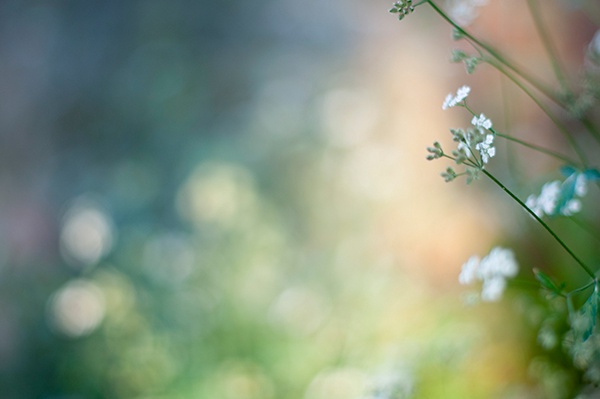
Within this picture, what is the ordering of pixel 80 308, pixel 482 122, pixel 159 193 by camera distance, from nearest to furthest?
1. pixel 482 122
2. pixel 80 308
3. pixel 159 193

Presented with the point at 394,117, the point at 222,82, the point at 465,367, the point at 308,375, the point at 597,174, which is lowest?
the point at 597,174

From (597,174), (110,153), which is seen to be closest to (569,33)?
(597,174)

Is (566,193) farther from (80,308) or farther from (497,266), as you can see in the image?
(80,308)

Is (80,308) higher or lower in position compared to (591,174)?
higher

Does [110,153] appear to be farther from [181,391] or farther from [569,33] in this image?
[569,33]

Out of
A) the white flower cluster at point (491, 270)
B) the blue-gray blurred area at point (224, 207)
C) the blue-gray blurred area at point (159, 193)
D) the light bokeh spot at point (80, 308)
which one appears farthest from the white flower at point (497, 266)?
the light bokeh spot at point (80, 308)

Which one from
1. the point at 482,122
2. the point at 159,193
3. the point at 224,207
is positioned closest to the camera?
the point at 482,122

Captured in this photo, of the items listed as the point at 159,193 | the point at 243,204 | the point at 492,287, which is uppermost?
the point at 159,193

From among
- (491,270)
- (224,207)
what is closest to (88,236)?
(224,207)

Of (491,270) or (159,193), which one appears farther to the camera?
(159,193)
